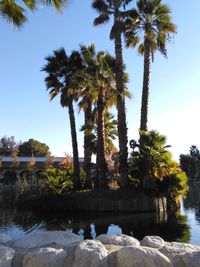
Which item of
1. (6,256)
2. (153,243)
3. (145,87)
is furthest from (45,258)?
(145,87)

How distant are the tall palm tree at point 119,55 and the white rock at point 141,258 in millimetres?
19437

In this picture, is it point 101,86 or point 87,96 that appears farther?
point 87,96

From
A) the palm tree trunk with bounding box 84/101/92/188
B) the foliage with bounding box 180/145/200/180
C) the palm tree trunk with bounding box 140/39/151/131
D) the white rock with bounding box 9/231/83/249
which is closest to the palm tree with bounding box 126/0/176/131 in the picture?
the palm tree trunk with bounding box 140/39/151/131

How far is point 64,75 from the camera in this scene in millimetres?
30625

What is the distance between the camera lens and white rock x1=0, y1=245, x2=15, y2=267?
16.3 feet

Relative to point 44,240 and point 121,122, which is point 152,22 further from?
point 44,240

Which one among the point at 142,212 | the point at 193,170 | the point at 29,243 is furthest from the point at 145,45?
the point at 193,170

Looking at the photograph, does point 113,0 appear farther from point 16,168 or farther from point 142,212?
point 16,168

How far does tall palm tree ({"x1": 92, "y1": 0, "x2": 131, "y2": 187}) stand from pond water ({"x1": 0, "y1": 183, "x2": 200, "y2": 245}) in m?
4.73

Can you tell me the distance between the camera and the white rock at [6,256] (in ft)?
16.3

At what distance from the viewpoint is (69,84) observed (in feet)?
98.4

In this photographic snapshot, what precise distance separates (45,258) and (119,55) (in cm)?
2298

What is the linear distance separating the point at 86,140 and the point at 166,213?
42.1 feet

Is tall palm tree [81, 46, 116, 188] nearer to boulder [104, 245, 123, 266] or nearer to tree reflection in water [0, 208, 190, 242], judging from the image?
tree reflection in water [0, 208, 190, 242]
